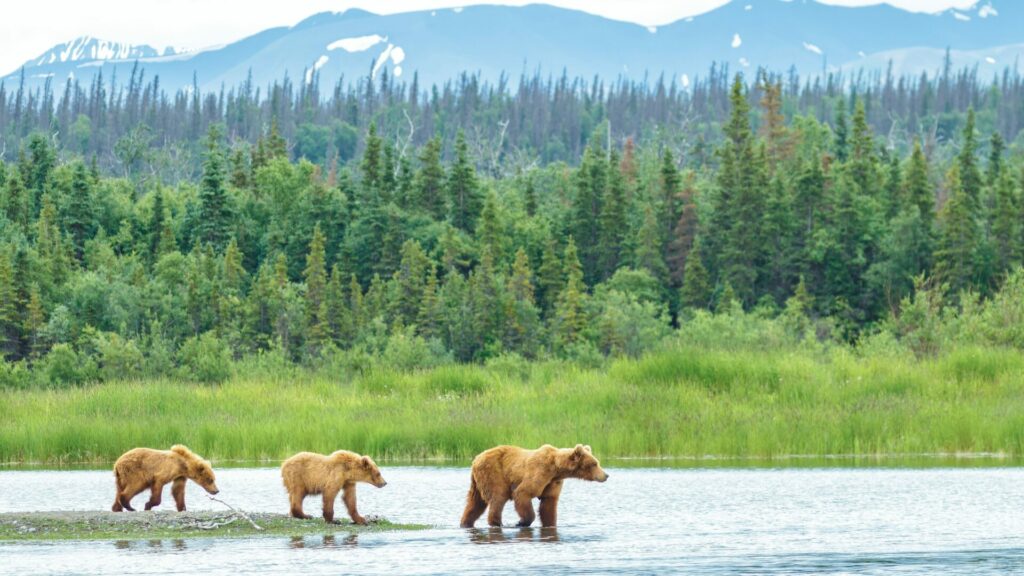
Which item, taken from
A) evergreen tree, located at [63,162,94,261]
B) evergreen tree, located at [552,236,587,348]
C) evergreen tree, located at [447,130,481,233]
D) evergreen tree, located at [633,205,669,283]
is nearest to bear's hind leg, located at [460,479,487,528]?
evergreen tree, located at [552,236,587,348]

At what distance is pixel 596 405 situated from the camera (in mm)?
35500

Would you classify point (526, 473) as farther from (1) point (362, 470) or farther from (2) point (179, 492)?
(2) point (179, 492)

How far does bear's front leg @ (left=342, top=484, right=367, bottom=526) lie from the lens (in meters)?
19.5

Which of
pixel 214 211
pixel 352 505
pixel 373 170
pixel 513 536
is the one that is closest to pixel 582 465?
pixel 513 536

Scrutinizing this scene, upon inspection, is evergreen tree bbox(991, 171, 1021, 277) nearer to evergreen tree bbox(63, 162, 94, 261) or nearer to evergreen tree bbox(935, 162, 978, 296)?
evergreen tree bbox(935, 162, 978, 296)

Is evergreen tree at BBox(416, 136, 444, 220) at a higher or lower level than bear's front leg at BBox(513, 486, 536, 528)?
higher

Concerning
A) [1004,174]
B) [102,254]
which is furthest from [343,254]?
[1004,174]

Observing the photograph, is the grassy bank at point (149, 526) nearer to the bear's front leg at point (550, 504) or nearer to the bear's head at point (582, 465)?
the bear's front leg at point (550, 504)

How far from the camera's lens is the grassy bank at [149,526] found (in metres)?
18.8

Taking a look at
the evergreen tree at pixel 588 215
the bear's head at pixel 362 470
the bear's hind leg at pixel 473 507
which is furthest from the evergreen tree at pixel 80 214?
the bear's head at pixel 362 470

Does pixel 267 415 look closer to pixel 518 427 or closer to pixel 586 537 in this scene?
pixel 518 427

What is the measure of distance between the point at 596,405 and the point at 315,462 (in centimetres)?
1676

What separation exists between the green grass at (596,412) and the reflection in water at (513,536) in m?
12.6

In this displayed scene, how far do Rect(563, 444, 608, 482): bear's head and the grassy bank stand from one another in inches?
95.6
